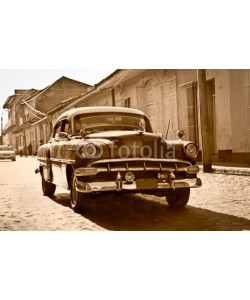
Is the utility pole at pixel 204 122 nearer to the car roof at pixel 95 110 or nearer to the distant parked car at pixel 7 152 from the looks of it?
the car roof at pixel 95 110

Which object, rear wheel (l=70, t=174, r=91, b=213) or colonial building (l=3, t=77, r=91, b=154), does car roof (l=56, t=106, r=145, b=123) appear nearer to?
colonial building (l=3, t=77, r=91, b=154)

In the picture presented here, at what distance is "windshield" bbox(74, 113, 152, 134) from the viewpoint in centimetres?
375

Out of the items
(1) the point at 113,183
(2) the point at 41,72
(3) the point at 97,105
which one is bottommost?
(1) the point at 113,183

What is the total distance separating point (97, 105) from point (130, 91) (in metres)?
0.69

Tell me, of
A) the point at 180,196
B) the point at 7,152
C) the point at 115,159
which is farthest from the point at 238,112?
the point at 7,152

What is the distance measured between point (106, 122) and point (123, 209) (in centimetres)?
83

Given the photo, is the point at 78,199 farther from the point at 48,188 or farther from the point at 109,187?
the point at 48,188

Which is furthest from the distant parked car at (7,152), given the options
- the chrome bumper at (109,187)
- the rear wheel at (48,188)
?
the chrome bumper at (109,187)

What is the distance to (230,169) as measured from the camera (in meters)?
4.58

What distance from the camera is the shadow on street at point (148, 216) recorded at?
10.2ft

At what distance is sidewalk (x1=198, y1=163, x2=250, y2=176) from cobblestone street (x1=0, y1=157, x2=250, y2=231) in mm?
258
